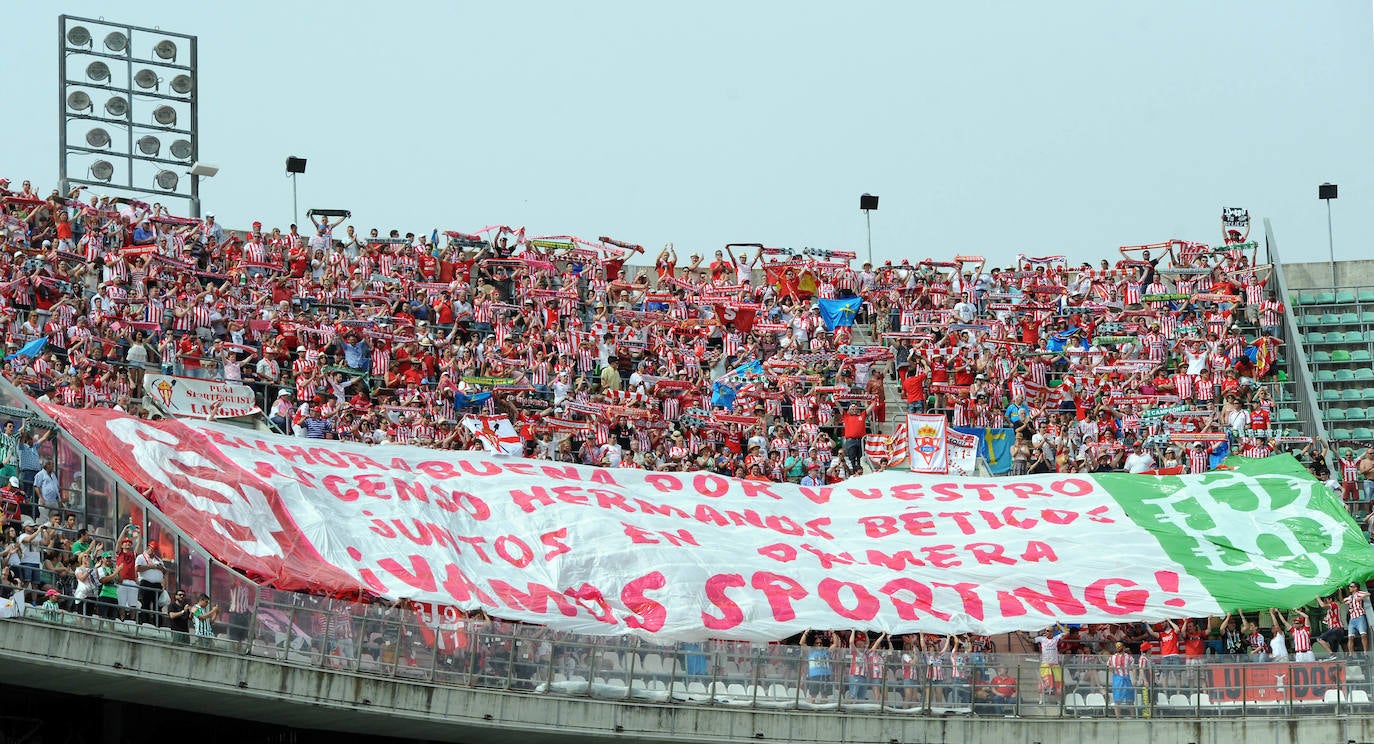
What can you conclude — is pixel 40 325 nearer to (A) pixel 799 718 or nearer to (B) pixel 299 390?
(B) pixel 299 390

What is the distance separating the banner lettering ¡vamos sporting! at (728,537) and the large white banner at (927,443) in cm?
117

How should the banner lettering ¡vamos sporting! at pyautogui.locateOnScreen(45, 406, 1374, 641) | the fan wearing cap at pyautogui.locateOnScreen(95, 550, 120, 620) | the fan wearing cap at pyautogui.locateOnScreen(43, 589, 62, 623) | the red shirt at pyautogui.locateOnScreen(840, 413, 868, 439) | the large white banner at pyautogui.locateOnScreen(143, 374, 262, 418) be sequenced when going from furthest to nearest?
the red shirt at pyautogui.locateOnScreen(840, 413, 868, 439) → the large white banner at pyautogui.locateOnScreen(143, 374, 262, 418) → the banner lettering ¡vamos sporting! at pyautogui.locateOnScreen(45, 406, 1374, 641) → the fan wearing cap at pyautogui.locateOnScreen(95, 550, 120, 620) → the fan wearing cap at pyautogui.locateOnScreen(43, 589, 62, 623)

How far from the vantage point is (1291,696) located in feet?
99.1

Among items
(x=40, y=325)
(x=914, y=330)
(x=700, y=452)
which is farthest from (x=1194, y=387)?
(x=40, y=325)

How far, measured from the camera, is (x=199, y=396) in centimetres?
3594

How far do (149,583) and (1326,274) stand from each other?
26.1 m

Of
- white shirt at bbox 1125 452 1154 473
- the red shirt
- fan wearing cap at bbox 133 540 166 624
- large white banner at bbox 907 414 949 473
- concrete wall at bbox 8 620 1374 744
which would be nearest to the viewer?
concrete wall at bbox 8 620 1374 744

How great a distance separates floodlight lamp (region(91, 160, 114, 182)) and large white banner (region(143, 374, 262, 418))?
9.96 metres

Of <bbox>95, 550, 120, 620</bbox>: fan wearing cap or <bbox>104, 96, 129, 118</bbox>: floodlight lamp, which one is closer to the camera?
<bbox>95, 550, 120, 620</bbox>: fan wearing cap

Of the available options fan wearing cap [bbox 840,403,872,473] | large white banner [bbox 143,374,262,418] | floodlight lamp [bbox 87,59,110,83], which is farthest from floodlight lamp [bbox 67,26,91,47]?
fan wearing cap [bbox 840,403,872,473]

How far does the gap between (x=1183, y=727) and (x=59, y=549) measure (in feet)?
46.4

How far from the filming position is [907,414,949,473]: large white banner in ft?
125

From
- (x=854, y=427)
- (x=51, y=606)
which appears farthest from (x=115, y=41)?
(x=51, y=606)

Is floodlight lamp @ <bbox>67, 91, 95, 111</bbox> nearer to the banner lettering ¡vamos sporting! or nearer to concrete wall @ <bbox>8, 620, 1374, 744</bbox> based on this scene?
the banner lettering ¡vamos sporting!
